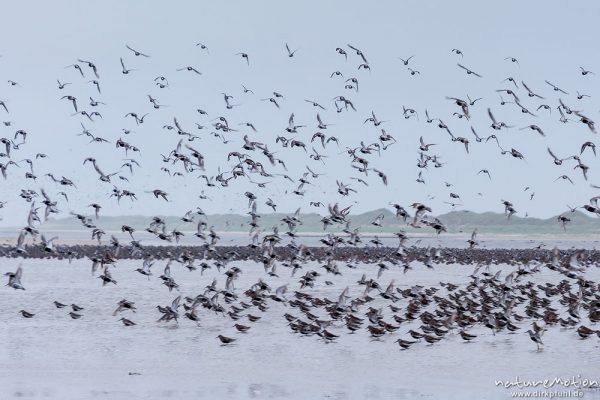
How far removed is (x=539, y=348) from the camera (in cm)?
3278

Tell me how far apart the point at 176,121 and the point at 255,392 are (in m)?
22.4

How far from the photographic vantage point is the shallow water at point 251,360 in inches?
1032

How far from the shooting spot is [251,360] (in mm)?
31188

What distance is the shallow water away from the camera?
1032 inches

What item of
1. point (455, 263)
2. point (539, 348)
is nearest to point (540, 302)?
point (539, 348)

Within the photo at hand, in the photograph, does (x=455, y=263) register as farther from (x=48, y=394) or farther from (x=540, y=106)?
(x=48, y=394)

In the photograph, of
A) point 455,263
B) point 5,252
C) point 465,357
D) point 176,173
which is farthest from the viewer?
point 5,252

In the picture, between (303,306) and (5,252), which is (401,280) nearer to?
(303,306)

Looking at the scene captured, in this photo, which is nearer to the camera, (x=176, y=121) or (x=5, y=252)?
(x=176, y=121)

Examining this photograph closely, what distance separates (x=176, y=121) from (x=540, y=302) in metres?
17.2

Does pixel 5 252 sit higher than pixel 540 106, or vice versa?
pixel 540 106

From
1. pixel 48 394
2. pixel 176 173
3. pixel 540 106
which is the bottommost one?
pixel 48 394

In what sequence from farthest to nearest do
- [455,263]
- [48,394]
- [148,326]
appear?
[455,263] < [148,326] < [48,394]

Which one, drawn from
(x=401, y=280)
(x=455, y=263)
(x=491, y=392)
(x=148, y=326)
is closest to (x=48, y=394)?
(x=491, y=392)
